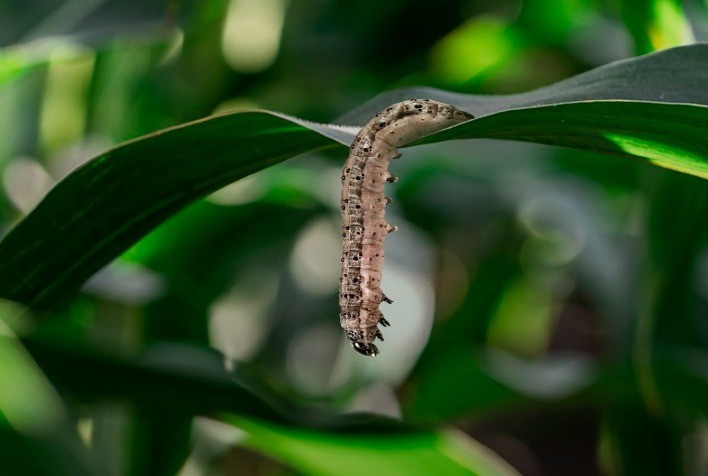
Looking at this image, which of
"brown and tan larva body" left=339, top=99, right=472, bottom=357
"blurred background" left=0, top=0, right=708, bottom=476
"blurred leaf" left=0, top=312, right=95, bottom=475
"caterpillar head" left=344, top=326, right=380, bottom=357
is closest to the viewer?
"blurred leaf" left=0, top=312, right=95, bottom=475

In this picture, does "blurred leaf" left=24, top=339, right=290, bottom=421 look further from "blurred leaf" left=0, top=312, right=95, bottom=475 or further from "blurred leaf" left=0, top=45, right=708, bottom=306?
"blurred leaf" left=0, top=312, right=95, bottom=475

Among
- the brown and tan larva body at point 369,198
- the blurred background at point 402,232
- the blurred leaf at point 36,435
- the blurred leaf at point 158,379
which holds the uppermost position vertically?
the blurred background at point 402,232

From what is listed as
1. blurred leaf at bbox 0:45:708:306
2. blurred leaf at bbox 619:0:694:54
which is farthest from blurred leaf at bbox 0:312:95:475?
blurred leaf at bbox 619:0:694:54

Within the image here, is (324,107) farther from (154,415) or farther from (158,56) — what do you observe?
(154,415)

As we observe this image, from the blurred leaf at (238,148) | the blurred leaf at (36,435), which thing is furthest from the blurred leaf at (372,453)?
the blurred leaf at (36,435)

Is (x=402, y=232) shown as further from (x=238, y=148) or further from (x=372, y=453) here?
(x=238, y=148)

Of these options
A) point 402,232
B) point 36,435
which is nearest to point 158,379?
point 36,435

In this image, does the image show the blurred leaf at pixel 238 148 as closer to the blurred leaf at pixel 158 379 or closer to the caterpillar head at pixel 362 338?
the blurred leaf at pixel 158 379
